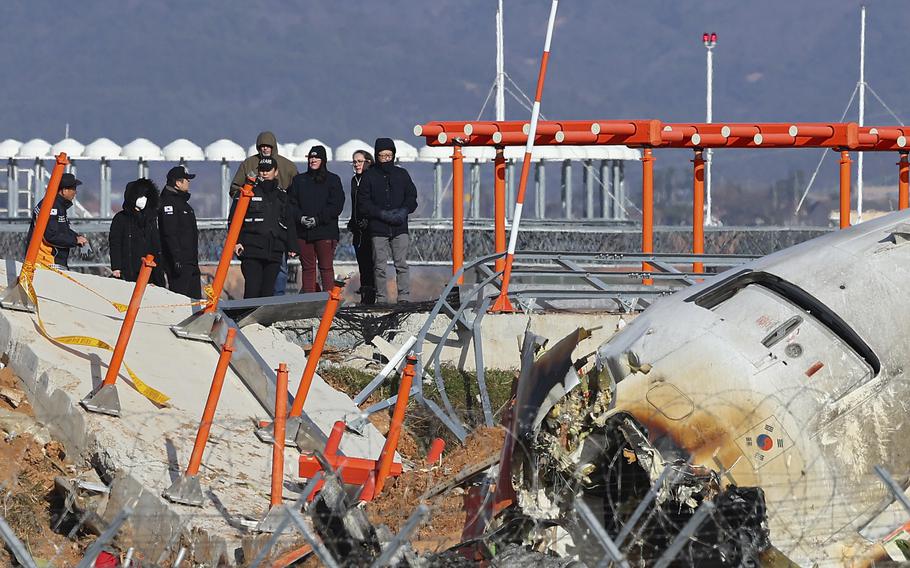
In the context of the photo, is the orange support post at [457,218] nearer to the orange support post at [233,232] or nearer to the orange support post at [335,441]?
the orange support post at [233,232]

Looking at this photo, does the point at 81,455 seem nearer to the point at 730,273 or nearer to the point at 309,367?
the point at 309,367

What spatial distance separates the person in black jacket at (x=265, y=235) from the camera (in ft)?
46.2

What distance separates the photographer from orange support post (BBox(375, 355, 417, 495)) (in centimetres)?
945

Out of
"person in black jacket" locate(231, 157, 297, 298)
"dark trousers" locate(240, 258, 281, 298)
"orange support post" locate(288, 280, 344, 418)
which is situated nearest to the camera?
"orange support post" locate(288, 280, 344, 418)

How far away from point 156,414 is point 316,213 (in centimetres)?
492

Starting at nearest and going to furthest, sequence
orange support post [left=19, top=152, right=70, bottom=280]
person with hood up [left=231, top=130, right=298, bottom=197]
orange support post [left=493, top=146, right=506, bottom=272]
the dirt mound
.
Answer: the dirt mound → orange support post [left=19, top=152, right=70, bottom=280] → person with hood up [left=231, top=130, right=298, bottom=197] → orange support post [left=493, top=146, right=506, bottom=272]

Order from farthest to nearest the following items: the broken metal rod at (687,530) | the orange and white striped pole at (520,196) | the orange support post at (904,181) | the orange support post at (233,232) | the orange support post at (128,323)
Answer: the orange support post at (904,181) < the orange and white striped pole at (520,196) < the orange support post at (233,232) < the orange support post at (128,323) < the broken metal rod at (687,530)

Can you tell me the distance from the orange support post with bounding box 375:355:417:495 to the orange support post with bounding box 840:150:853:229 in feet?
26.8

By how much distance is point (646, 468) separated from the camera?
27.8 feet

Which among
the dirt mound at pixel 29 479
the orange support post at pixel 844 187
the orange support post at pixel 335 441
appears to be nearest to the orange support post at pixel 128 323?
the dirt mound at pixel 29 479

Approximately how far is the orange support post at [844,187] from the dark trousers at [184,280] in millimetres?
6637

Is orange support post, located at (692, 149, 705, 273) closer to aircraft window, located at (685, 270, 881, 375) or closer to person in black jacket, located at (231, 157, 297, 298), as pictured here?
person in black jacket, located at (231, 157, 297, 298)

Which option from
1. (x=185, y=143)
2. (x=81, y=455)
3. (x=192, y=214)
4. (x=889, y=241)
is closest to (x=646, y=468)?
(x=889, y=241)

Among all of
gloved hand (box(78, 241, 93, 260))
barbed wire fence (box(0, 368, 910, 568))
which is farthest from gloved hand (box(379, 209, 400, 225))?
barbed wire fence (box(0, 368, 910, 568))
